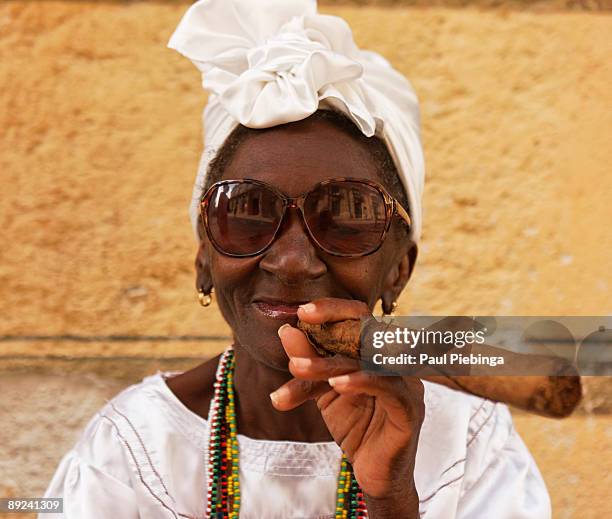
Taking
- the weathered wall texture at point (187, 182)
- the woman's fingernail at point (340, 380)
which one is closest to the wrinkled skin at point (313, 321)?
the woman's fingernail at point (340, 380)

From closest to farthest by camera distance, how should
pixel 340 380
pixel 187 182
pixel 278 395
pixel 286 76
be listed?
pixel 340 380
pixel 278 395
pixel 286 76
pixel 187 182

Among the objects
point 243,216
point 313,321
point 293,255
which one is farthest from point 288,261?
point 313,321

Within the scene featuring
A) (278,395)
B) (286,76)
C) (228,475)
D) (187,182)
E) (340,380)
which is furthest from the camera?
(187,182)

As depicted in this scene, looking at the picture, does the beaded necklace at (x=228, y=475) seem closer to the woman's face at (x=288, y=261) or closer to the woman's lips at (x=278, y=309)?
the woman's face at (x=288, y=261)

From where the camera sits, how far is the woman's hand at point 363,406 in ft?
3.92

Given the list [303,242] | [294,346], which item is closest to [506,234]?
[303,242]

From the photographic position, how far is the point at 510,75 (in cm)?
254

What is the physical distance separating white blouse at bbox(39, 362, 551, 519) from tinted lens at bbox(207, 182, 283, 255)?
1.47ft

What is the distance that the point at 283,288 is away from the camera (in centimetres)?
153

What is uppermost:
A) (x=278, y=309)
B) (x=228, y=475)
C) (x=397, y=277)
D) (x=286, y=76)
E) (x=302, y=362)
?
(x=286, y=76)

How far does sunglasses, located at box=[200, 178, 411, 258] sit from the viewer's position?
1539 mm

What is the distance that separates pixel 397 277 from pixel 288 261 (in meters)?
0.40

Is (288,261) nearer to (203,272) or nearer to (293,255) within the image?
(293,255)

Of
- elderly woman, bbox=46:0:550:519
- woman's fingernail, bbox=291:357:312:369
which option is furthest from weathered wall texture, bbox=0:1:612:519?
woman's fingernail, bbox=291:357:312:369
